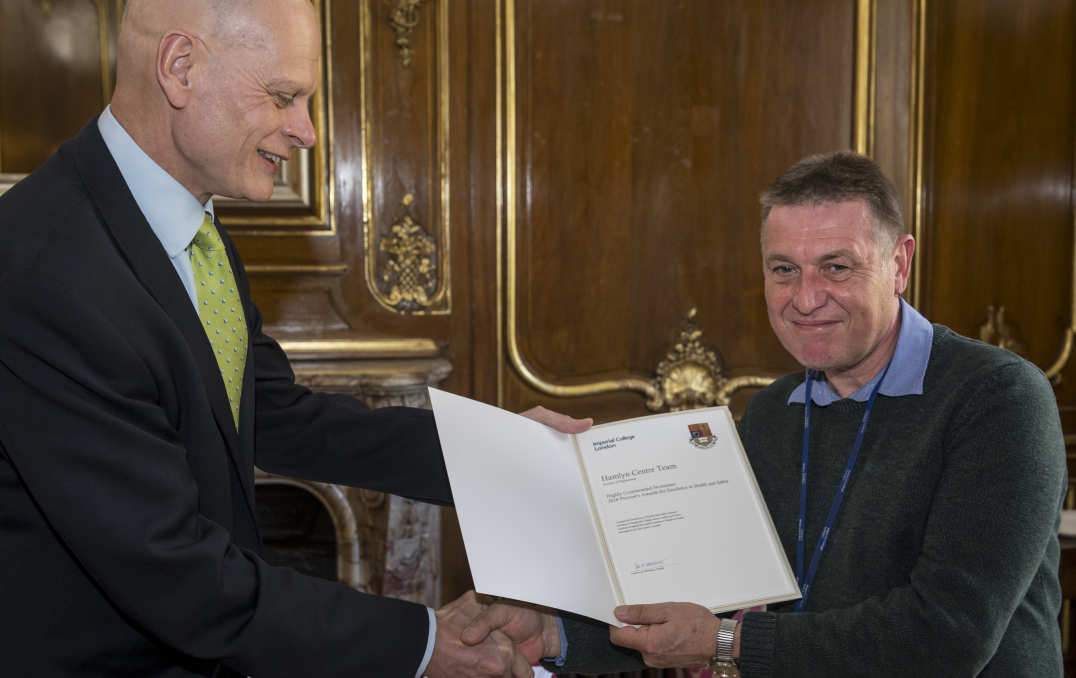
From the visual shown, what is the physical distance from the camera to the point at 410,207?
3238 mm

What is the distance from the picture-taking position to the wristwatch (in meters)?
1.47

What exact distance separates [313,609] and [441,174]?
83.1 inches

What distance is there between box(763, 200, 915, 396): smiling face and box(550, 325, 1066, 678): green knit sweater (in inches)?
3.2

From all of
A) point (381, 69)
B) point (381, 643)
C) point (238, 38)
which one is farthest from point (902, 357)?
point (381, 69)

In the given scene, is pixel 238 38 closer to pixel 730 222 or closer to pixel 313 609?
pixel 313 609

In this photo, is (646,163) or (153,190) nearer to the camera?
(153,190)

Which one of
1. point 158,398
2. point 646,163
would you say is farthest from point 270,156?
point 646,163

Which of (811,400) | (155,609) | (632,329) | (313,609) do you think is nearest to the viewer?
(155,609)

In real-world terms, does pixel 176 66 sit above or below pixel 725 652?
above

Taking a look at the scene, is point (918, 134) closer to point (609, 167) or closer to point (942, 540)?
point (609, 167)

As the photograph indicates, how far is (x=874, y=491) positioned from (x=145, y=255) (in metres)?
1.10

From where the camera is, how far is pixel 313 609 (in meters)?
1.33

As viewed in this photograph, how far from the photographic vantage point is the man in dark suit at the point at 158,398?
1145mm

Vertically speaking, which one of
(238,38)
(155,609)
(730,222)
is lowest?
(155,609)
